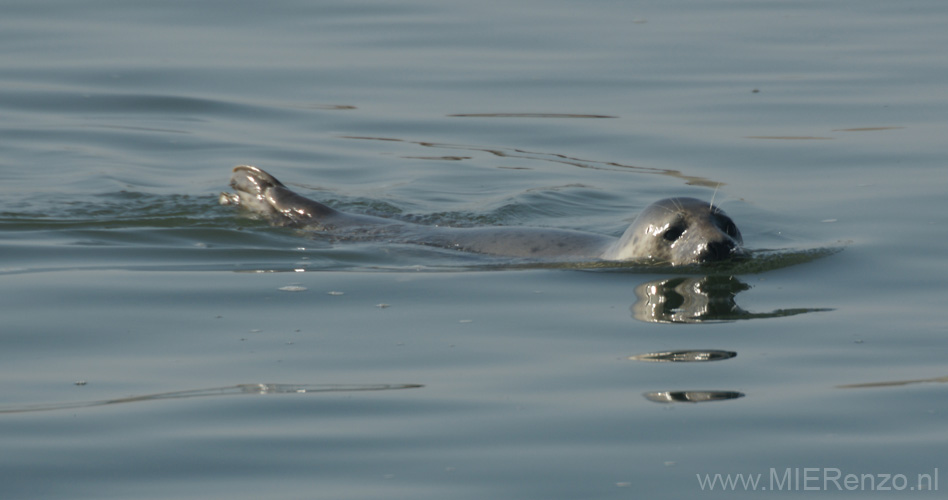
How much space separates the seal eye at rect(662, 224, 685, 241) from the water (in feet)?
0.63

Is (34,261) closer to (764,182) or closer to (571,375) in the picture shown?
(571,375)

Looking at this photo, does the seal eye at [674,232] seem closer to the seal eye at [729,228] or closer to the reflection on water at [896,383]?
the seal eye at [729,228]

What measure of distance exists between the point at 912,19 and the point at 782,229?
8.83 metres

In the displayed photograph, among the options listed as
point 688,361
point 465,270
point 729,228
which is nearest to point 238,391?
point 688,361

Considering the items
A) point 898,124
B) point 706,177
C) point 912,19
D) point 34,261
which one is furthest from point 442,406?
point 912,19

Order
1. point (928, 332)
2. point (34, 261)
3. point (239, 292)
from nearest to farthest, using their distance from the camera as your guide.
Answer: point (928, 332), point (239, 292), point (34, 261)

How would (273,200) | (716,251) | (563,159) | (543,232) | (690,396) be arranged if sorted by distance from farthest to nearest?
(563,159) < (273,200) < (543,232) < (716,251) < (690,396)

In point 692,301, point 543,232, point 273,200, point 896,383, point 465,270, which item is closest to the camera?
point 896,383

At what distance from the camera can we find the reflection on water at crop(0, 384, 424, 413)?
4.56 meters

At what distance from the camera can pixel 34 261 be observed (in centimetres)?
714

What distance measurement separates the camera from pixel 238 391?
4.70 metres

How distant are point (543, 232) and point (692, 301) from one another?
164 cm

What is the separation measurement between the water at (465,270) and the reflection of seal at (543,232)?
171 millimetres

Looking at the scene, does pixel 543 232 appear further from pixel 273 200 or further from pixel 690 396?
pixel 690 396
